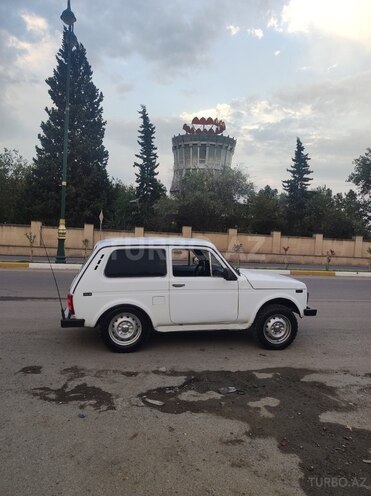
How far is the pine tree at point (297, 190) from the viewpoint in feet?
139

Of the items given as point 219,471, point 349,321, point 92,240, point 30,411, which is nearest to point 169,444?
point 219,471

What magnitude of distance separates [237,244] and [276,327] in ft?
83.3

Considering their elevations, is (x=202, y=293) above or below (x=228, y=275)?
below

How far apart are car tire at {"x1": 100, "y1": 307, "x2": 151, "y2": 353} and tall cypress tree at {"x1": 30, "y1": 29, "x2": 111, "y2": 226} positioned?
3289cm

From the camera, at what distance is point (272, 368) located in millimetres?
5363

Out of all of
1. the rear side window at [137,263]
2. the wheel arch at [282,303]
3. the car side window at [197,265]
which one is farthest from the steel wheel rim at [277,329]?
the rear side window at [137,263]

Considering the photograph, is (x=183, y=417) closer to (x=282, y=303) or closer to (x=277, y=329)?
(x=277, y=329)

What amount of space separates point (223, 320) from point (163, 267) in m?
1.21

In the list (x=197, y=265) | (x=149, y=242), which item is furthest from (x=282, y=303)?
(x=149, y=242)

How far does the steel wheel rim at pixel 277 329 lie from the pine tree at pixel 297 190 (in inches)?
1405

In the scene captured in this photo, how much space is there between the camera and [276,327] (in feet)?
20.4

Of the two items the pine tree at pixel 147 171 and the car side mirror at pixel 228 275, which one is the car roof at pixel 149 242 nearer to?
the car side mirror at pixel 228 275

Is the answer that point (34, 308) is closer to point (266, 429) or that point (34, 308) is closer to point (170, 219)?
point (266, 429)

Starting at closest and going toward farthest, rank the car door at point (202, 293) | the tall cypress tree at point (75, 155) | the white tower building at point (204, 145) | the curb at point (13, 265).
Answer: the car door at point (202, 293)
the curb at point (13, 265)
the tall cypress tree at point (75, 155)
the white tower building at point (204, 145)
